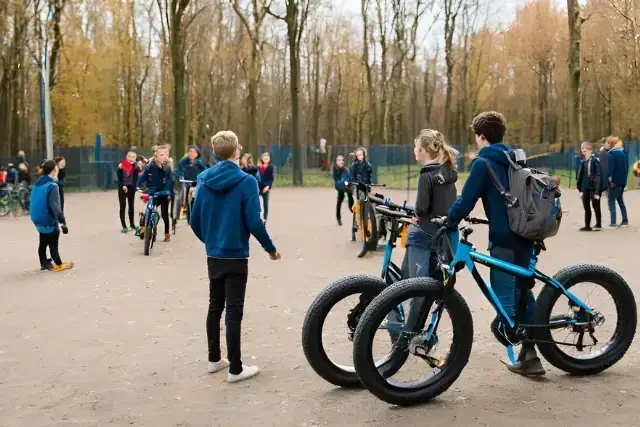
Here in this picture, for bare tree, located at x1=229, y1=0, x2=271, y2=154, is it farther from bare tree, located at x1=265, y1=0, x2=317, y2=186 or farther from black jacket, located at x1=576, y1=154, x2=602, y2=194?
black jacket, located at x1=576, y1=154, x2=602, y2=194

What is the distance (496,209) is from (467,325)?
75cm

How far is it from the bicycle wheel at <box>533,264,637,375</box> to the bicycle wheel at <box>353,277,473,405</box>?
60 cm

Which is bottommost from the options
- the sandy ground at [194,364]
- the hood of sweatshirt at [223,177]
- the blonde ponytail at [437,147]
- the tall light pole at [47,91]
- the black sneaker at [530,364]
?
the sandy ground at [194,364]

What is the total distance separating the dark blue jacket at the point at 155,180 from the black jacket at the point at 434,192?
8.05 meters

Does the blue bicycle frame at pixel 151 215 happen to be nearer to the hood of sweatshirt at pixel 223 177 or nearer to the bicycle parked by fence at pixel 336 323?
the hood of sweatshirt at pixel 223 177

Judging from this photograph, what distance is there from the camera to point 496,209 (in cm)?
489

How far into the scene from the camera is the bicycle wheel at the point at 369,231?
38.5 feet

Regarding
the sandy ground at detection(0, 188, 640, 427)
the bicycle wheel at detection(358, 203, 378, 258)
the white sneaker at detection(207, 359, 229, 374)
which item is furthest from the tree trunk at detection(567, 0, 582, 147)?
the white sneaker at detection(207, 359, 229, 374)

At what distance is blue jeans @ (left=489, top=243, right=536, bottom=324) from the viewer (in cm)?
490

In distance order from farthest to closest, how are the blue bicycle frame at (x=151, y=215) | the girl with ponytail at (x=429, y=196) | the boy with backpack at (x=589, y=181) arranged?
the boy with backpack at (x=589, y=181) < the blue bicycle frame at (x=151, y=215) < the girl with ponytail at (x=429, y=196)

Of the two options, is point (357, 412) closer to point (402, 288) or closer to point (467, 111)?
point (402, 288)

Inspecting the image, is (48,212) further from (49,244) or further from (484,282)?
(484,282)

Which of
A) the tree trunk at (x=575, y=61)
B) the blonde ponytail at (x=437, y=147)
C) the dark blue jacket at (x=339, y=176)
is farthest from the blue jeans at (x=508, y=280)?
the tree trunk at (x=575, y=61)

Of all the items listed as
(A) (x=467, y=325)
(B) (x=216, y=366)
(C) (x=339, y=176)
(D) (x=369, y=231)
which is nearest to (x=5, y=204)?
(C) (x=339, y=176)
